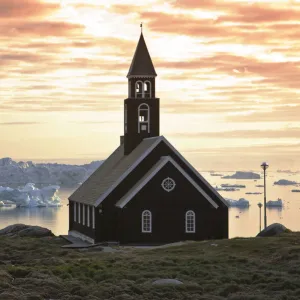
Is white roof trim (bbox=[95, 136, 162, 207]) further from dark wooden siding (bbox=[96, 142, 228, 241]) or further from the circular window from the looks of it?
the circular window

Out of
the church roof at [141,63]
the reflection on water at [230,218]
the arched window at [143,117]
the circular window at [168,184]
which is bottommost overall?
the reflection on water at [230,218]

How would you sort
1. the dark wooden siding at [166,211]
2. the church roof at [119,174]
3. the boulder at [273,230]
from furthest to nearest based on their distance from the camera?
the church roof at [119,174], the dark wooden siding at [166,211], the boulder at [273,230]

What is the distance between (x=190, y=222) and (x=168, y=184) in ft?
9.94

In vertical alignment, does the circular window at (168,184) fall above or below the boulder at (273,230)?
above

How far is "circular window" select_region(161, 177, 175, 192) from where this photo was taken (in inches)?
2066

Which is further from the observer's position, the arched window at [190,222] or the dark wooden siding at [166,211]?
the arched window at [190,222]

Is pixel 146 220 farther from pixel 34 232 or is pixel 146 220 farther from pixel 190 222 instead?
pixel 34 232

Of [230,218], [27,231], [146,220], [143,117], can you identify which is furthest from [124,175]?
[230,218]

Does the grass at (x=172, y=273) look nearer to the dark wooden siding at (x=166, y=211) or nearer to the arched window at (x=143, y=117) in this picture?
the dark wooden siding at (x=166, y=211)

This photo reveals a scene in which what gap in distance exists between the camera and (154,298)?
28.1 meters

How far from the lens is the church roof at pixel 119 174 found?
174 feet

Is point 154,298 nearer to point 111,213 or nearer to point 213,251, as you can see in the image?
point 213,251

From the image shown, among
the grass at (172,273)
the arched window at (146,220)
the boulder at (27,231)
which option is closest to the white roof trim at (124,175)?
the arched window at (146,220)

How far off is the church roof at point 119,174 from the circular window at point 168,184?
3.39 ft
